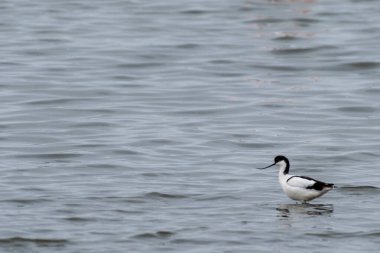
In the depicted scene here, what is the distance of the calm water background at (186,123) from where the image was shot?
15.5 m

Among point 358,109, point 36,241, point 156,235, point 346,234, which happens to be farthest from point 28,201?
point 358,109

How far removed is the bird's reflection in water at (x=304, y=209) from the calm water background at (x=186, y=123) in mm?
37

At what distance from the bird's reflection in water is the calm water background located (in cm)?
4

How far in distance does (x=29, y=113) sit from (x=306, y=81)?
20.0 ft

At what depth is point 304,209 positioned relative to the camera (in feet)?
55.0

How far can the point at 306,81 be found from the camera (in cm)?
2692

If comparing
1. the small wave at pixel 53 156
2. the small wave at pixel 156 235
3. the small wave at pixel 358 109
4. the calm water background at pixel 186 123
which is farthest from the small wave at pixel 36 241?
the small wave at pixel 358 109

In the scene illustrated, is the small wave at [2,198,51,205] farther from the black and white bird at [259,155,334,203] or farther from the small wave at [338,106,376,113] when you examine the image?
the small wave at [338,106,376,113]

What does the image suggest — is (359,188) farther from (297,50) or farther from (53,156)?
(297,50)

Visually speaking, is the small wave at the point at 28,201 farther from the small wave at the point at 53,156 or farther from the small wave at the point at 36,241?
the small wave at the point at 53,156

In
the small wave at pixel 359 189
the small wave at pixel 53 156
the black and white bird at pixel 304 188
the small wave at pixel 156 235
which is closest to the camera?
the small wave at pixel 156 235

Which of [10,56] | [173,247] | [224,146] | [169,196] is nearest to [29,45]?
[10,56]

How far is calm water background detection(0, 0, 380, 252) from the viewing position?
15.5 meters

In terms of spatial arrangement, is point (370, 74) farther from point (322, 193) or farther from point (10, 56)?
point (322, 193)
